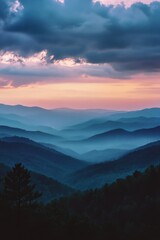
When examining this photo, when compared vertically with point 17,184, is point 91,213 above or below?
below

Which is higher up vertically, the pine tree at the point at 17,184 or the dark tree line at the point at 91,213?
the pine tree at the point at 17,184

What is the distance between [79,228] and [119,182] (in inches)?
3518

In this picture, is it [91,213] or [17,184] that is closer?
[17,184]

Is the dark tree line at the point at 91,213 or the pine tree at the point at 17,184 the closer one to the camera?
the dark tree line at the point at 91,213

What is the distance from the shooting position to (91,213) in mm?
126250

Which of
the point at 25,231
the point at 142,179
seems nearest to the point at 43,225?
the point at 25,231

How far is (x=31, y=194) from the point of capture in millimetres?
52406

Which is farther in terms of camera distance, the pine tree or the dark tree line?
the pine tree

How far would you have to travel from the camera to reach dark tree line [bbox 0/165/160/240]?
2020 inches

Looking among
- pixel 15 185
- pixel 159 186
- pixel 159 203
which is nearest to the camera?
pixel 15 185

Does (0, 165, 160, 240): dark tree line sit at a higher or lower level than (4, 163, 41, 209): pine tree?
lower

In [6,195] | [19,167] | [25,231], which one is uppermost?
[19,167]

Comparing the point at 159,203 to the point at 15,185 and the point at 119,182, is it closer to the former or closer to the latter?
the point at 119,182

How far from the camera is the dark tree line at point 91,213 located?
51312 millimetres
